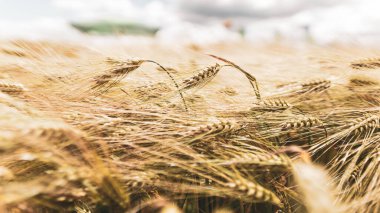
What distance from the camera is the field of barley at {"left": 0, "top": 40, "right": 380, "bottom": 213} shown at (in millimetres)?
647

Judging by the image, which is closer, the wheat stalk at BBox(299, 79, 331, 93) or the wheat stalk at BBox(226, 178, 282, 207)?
Answer: the wheat stalk at BBox(226, 178, 282, 207)

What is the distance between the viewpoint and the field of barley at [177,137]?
2.12 feet

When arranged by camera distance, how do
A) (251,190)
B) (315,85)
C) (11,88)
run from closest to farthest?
(251,190) < (11,88) < (315,85)

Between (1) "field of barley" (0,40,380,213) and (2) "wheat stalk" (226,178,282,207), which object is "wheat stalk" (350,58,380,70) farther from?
(2) "wheat stalk" (226,178,282,207)

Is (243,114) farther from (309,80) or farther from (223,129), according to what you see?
(309,80)

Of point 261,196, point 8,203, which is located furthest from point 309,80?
point 8,203

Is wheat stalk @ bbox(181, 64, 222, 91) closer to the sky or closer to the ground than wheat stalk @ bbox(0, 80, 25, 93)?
closer to the sky

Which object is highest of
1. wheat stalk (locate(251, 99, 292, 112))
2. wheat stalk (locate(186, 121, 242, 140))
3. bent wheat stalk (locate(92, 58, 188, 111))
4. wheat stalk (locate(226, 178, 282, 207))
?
bent wheat stalk (locate(92, 58, 188, 111))

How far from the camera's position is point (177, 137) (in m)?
0.85

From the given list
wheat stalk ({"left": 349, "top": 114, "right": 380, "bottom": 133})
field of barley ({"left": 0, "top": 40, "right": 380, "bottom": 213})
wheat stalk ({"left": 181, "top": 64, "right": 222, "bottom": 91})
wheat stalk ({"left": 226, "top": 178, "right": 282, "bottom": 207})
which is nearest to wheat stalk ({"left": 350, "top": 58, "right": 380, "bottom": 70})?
field of barley ({"left": 0, "top": 40, "right": 380, "bottom": 213})

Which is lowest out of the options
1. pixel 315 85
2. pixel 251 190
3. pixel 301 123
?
pixel 251 190

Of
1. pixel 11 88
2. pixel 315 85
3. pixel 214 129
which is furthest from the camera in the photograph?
pixel 315 85

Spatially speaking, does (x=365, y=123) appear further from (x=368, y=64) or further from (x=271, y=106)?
(x=368, y=64)

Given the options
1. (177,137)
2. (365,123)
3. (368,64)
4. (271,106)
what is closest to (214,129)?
(177,137)
